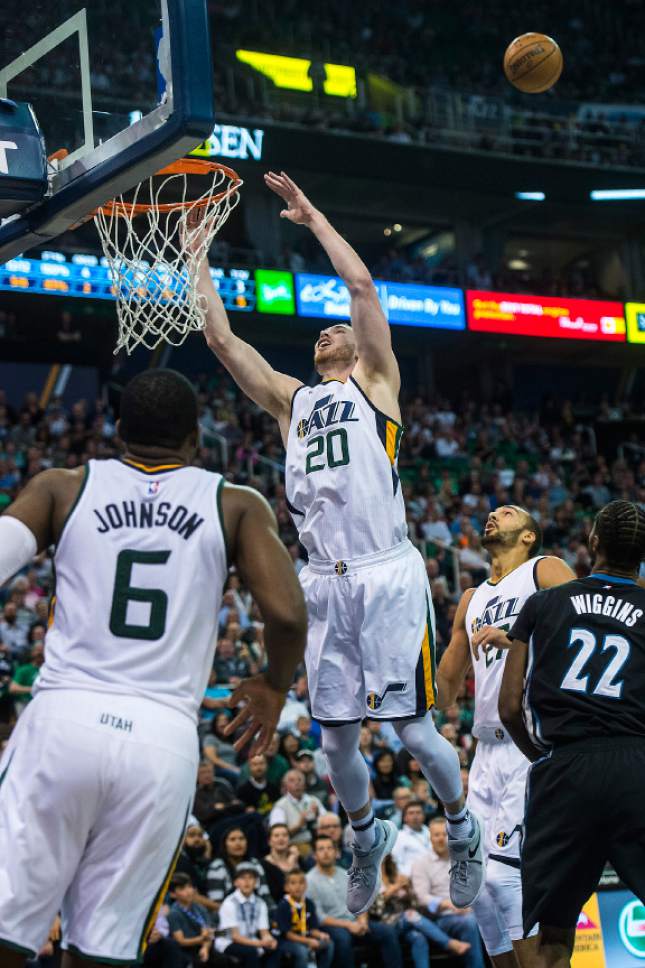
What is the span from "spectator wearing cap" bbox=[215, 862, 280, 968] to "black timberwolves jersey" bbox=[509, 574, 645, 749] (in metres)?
5.69

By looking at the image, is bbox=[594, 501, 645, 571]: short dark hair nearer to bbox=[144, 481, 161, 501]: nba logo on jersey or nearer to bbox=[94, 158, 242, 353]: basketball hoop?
bbox=[144, 481, 161, 501]: nba logo on jersey

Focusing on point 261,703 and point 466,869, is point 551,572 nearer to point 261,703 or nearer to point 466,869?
point 466,869

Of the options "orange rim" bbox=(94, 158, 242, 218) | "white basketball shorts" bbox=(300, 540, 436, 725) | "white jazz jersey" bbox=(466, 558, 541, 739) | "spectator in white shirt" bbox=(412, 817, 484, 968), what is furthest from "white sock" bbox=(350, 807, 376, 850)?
"spectator in white shirt" bbox=(412, 817, 484, 968)

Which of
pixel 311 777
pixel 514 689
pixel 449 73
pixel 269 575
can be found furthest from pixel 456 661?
Answer: pixel 449 73

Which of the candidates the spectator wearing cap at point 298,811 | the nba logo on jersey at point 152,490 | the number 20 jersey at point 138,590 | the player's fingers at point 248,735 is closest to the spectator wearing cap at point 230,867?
the spectator wearing cap at point 298,811

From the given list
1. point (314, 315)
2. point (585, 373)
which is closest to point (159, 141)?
point (314, 315)

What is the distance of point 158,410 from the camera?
12.6 feet

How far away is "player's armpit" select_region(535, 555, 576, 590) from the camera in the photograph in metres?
6.14

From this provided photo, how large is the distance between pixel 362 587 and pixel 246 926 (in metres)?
5.21

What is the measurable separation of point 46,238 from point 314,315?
1719 centimetres

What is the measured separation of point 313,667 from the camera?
592 centimetres

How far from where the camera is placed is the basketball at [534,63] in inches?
431

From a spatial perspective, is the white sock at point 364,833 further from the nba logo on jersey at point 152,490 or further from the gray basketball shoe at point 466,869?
the nba logo on jersey at point 152,490

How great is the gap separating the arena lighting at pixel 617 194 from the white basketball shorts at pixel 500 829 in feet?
79.2
